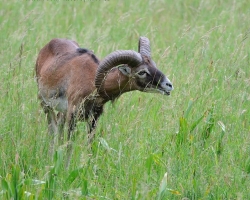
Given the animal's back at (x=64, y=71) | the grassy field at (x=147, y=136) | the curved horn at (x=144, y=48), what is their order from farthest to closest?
1. the animal's back at (x=64, y=71)
2. the curved horn at (x=144, y=48)
3. the grassy field at (x=147, y=136)

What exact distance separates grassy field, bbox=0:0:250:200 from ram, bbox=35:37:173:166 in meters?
0.20

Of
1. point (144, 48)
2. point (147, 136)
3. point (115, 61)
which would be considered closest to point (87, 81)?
point (115, 61)

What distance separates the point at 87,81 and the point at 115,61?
0.62 metres

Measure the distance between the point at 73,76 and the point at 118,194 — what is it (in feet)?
7.87

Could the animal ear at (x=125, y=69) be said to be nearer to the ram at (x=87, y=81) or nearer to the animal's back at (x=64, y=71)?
the ram at (x=87, y=81)

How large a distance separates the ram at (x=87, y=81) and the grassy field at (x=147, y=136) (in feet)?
0.64

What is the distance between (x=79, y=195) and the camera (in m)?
5.62

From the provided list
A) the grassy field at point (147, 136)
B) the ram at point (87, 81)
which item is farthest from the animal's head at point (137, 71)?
the grassy field at point (147, 136)

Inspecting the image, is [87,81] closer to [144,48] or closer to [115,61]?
[115,61]

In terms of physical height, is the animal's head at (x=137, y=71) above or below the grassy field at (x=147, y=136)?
above

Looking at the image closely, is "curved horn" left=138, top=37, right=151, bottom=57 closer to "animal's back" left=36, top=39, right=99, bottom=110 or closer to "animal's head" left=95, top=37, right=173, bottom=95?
"animal's head" left=95, top=37, right=173, bottom=95

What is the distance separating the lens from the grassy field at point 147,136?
6.29 meters

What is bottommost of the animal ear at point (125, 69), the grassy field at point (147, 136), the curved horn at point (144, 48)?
the grassy field at point (147, 136)

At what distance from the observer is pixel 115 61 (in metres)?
7.65
